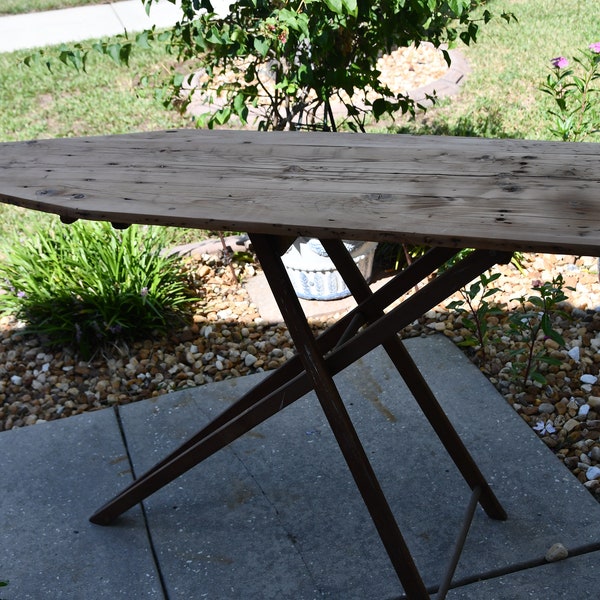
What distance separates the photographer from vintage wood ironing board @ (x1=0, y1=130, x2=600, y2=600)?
5.87 ft

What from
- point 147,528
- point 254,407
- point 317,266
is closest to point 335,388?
point 254,407

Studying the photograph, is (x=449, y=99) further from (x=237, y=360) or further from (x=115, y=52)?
(x=237, y=360)

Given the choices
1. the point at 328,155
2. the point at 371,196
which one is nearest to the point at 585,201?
the point at 371,196

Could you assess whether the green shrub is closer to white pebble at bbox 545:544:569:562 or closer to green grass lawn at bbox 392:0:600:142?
white pebble at bbox 545:544:569:562

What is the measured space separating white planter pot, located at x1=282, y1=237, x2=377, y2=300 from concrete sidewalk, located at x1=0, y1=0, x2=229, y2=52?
4519 mm

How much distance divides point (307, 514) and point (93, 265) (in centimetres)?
166

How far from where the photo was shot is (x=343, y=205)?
6.23 ft

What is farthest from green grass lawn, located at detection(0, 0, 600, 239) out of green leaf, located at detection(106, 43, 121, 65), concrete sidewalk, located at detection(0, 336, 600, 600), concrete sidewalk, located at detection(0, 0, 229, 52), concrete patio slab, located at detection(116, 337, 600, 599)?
concrete patio slab, located at detection(116, 337, 600, 599)

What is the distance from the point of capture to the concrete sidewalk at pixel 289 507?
8.29 ft

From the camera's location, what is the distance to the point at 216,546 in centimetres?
267

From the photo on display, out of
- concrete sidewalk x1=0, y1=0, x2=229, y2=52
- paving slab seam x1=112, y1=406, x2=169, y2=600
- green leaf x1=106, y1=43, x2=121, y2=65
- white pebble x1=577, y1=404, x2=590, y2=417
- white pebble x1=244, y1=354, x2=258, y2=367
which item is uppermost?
green leaf x1=106, y1=43, x2=121, y2=65

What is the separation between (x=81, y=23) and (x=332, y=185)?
7063 mm

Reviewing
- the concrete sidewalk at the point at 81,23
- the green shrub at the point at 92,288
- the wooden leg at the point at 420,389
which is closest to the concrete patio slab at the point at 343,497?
the wooden leg at the point at 420,389

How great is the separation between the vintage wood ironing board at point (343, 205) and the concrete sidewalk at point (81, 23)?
18.8 feet
